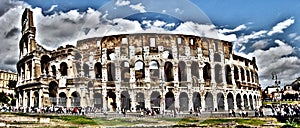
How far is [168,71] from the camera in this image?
174 feet

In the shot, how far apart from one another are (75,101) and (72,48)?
7874 millimetres

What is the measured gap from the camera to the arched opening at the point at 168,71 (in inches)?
2042

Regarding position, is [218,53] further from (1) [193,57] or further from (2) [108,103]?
(2) [108,103]

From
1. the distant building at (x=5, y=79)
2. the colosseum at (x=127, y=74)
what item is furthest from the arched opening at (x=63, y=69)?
the distant building at (x=5, y=79)

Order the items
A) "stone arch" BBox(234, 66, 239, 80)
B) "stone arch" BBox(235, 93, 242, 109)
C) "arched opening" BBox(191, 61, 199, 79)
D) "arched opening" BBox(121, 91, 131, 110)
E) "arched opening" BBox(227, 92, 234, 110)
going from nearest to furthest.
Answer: "arched opening" BBox(121, 91, 131, 110)
"arched opening" BBox(191, 61, 199, 79)
"arched opening" BBox(227, 92, 234, 110)
"stone arch" BBox(235, 93, 242, 109)
"stone arch" BBox(234, 66, 239, 80)

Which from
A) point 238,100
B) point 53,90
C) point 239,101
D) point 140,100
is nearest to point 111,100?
point 140,100

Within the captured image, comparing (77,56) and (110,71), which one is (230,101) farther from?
(77,56)

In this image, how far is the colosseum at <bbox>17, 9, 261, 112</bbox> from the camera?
48.3m

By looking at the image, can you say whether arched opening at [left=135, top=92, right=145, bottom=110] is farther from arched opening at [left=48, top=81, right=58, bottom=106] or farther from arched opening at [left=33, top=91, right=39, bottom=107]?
arched opening at [left=33, top=91, right=39, bottom=107]

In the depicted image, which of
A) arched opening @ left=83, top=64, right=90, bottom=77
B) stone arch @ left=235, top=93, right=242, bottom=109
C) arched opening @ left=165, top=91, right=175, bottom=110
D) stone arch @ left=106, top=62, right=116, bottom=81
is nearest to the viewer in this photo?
arched opening @ left=165, top=91, right=175, bottom=110

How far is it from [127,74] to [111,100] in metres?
5.57

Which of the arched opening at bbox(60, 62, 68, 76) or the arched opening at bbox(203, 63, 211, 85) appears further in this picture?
the arched opening at bbox(203, 63, 211, 85)

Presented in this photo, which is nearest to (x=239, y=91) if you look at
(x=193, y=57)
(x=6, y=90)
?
(x=193, y=57)

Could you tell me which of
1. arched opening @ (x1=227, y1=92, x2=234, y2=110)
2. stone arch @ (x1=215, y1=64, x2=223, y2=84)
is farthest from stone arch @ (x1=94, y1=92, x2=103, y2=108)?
arched opening @ (x1=227, y1=92, x2=234, y2=110)
